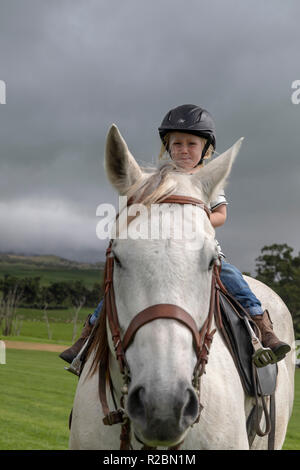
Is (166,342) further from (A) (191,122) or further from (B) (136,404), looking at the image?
(A) (191,122)

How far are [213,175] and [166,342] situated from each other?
134 cm

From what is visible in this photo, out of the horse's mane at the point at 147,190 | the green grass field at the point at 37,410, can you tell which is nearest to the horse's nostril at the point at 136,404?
the horse's mane at the point at 147,190

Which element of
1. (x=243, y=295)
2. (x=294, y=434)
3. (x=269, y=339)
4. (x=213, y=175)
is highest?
(x=213, y=175)

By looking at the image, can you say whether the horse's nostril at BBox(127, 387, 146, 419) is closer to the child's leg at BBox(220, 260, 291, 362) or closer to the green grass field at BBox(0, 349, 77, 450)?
the child's leg at BBox(220, 260, 291, 362)

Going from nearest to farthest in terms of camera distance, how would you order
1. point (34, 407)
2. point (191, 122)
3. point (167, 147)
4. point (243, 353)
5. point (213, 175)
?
point (213, 175), point (243, 353), point (191, 122), point (167, 147), point (34, 407)

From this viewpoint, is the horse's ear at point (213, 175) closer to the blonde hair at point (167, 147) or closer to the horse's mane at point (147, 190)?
the horse's mane at point (147, 190)

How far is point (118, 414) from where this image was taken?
2979 mm

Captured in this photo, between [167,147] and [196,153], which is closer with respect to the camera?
[196,153]

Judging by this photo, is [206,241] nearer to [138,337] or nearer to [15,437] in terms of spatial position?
[138,337]

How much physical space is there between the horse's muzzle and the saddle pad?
1485 mm

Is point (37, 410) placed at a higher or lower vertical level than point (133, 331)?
lower

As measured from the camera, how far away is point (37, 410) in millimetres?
15344

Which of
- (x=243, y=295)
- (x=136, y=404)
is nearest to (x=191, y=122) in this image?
(x=243, y=295)
